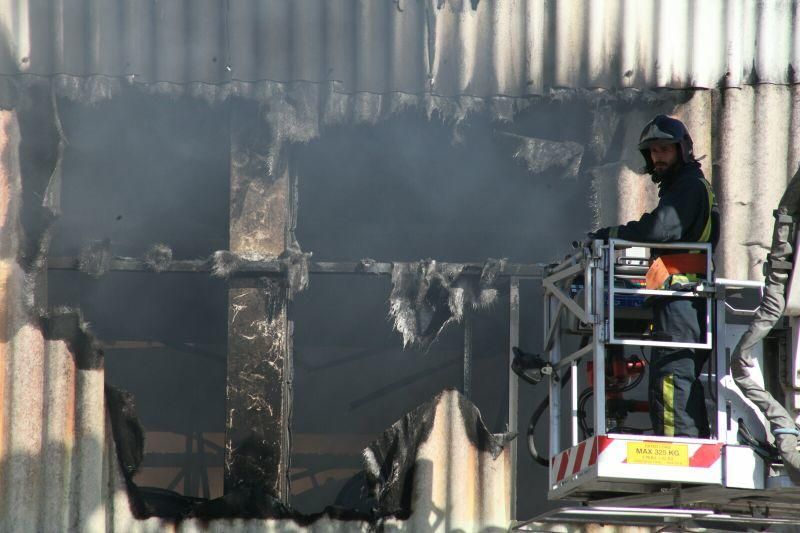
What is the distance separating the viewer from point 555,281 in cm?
696

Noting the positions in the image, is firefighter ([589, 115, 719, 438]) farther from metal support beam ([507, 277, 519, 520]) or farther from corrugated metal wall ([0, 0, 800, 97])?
corrugated metal wall ([0, 0, 800, 97])

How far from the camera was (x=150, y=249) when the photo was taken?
882cm

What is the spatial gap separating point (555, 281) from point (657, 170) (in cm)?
85

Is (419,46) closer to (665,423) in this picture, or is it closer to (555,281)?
(555,281)

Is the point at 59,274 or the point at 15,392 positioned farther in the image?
the point at 59,274

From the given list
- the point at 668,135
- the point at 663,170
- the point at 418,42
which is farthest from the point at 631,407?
the point at 418,42

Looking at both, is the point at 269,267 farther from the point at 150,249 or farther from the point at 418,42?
the point at 418,42

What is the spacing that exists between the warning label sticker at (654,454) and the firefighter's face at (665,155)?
60.3 inches

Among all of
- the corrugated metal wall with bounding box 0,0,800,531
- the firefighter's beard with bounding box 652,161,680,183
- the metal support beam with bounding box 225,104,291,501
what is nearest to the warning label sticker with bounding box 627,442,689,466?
the firefighter's beard with bounding box 652,161,680,183

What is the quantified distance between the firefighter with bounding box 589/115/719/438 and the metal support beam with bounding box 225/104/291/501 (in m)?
3.00

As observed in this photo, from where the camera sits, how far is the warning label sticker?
20.2 ft

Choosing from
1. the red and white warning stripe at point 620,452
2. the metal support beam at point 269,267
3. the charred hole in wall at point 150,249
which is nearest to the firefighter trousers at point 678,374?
the red and white warning stripe at point 620,452

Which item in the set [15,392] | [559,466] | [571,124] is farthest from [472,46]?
[15,392]

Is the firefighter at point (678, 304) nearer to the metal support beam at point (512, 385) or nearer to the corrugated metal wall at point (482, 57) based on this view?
the metal support beam at point (512, 385)
